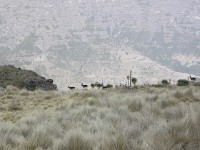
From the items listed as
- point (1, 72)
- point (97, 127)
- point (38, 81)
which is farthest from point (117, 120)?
point (1, 72)

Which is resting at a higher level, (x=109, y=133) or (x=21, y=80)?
(x=21, y=80)

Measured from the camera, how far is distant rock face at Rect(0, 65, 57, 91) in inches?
1518

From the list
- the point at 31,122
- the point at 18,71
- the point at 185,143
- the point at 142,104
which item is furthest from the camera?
the point at 18,71

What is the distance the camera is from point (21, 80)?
39969 millimetres

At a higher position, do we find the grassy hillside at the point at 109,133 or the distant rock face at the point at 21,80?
the distant rock face at the point at 21,80

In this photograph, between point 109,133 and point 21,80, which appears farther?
point 21,80

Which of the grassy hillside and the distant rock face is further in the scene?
the distant rock face

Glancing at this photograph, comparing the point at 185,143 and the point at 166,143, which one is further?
the point at 185,143

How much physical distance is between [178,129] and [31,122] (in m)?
4.98

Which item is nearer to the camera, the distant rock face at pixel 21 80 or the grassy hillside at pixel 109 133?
the grassy hillside at pixel 109 133

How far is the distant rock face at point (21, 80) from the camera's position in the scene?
127ft

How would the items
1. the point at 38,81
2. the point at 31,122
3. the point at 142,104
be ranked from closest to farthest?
the point at 31,122 < the point at 142,104 < the point at 38,81

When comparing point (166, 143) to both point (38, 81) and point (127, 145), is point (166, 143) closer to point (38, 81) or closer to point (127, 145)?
point (127, 145)

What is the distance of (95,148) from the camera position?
7.32m
